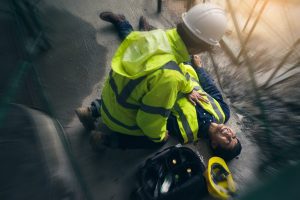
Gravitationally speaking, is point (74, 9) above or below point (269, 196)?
below

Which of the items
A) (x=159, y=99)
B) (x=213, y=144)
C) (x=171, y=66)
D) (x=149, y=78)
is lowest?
(x=213, y=144)

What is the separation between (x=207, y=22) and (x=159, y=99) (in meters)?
0.80

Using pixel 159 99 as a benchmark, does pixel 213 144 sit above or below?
below

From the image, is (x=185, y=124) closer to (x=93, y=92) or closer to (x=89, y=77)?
(x=93, y=92)

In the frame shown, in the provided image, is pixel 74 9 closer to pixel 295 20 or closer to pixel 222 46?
pixel 222 46

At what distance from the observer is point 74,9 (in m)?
4.21

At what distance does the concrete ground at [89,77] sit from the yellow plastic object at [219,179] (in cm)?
23

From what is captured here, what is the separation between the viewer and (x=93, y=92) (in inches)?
138

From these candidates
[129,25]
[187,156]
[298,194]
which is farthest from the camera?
[129,25]

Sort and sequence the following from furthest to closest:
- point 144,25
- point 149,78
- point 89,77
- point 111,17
→ point 144,25
point 111,17
point 89,77
point 149,78

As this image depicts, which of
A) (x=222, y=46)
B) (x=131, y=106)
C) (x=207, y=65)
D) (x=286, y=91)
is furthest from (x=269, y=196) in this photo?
(x=222, y=46)

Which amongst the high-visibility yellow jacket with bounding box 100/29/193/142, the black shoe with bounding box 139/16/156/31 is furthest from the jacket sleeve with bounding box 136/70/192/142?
the black shoe with bounding box 139/16/156/31

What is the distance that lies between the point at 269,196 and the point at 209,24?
1533 mm

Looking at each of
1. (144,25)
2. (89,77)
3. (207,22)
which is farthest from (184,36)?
(144,25)
